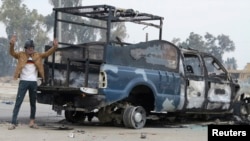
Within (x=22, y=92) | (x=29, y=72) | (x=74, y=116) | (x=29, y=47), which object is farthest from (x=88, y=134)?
(x=74, y=116)

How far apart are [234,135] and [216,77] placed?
6.44 meters

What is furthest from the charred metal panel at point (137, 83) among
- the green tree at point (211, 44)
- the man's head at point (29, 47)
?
the green tree at point (211, 44)

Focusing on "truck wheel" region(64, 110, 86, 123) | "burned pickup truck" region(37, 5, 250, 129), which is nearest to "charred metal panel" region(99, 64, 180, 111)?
"burned pickup truck" region(37, 5, 250, 129)

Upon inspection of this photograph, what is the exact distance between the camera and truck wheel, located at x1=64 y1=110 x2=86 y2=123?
10.7 m

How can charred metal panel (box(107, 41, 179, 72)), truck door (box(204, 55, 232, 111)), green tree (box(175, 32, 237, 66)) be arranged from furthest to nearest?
1. green tree (box(175, 32, 237, 66))
2. truck door (box(204, 55, 232, 111))
3. charred metal panel (box(107, 41, 179, 72))

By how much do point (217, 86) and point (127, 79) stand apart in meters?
3.14

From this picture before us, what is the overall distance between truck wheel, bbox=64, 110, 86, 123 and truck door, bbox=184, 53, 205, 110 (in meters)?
2.45

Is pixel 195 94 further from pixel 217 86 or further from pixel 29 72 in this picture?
pixel 29 72

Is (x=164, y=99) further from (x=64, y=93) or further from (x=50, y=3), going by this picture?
(x=50, y=3)

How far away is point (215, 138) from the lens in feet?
17.1

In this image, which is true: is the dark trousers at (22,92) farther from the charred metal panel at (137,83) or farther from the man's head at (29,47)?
→ the charred metal panel at (137,83)

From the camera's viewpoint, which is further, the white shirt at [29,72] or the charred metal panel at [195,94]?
the charred metal panel at [195,94]

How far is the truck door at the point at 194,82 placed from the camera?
10852 mm

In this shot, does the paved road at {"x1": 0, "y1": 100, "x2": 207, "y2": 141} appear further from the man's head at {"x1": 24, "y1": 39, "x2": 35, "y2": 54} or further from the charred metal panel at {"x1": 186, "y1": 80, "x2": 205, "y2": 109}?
the man's head at {"x1": 24, "y1": 39, "x2": 35, "y2": 54}
